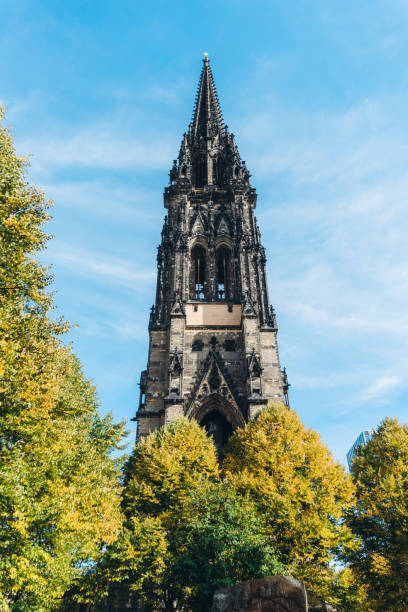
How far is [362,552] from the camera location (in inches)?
629

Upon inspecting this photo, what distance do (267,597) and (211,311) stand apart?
2460 cm

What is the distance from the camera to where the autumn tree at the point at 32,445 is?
9.48 meters

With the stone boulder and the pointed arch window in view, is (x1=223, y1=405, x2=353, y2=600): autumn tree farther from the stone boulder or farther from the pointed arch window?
the pointed arch window

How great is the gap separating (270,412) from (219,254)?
1755cm

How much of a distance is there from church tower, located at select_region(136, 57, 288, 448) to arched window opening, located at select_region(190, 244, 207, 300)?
3.5 inches

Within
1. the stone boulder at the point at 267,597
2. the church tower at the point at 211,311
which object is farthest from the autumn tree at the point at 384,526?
the church tower at the point at 211,311

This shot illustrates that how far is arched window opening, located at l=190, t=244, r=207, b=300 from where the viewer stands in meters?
35.2

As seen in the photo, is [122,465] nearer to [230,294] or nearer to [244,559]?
[244,559]

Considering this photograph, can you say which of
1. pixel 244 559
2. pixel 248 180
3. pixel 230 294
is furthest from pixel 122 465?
pixel 248 180

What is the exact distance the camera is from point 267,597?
843cm

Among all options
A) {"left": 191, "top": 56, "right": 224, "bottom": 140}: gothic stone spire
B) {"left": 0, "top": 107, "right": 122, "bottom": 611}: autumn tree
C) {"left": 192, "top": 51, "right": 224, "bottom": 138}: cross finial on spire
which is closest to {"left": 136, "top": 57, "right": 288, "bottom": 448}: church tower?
{"left": 191, "top": 56, "right": 224, "bottom": 140}: gothic stone spire

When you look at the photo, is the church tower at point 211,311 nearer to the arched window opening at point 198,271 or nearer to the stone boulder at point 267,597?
the arched window opening at point 198,271

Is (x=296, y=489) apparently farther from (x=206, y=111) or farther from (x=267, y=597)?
(x=206, y=111)

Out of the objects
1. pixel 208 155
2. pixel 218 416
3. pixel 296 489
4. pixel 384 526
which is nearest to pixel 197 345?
pixel 218 416
